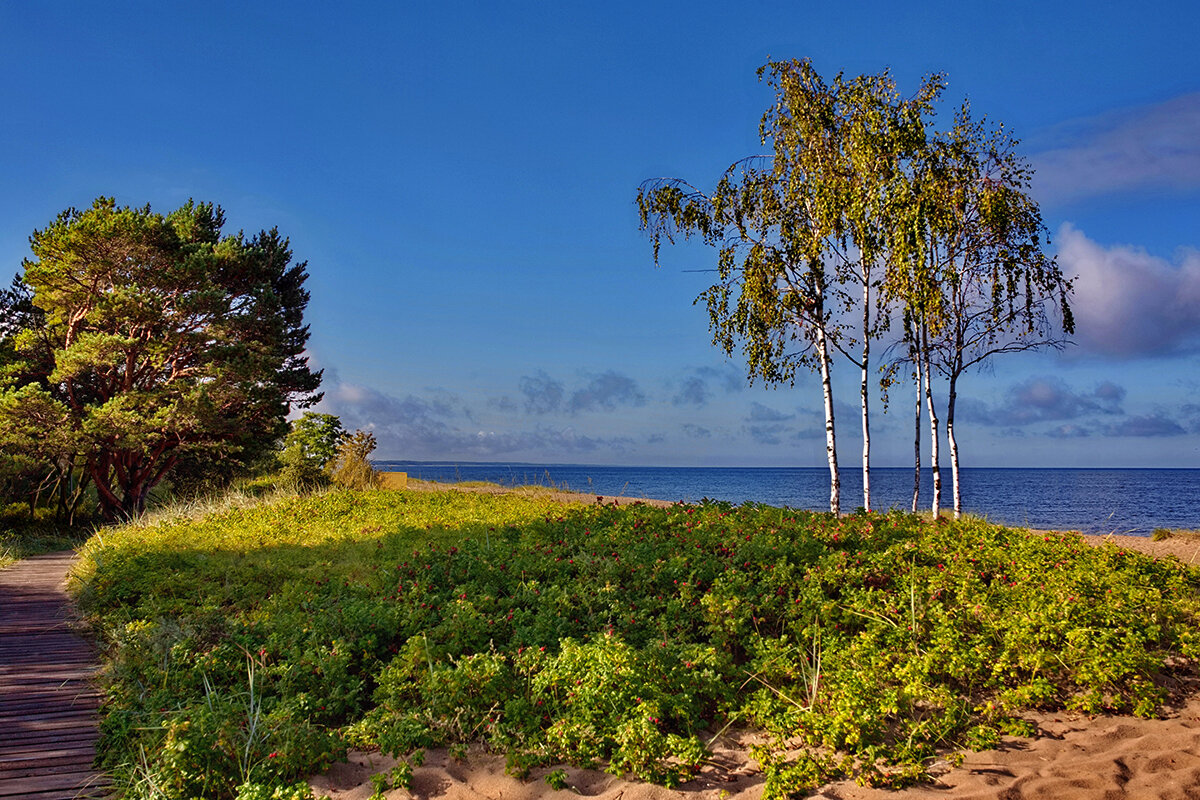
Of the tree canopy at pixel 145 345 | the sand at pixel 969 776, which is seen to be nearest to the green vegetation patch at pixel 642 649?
the sand at pixel 969 776

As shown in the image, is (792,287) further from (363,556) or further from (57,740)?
(57,740)

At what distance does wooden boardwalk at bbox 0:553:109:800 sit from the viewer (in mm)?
4238

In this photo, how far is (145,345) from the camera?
2014 cm

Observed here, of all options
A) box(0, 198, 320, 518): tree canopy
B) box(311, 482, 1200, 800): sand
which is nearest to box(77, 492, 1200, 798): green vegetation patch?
box(311, 482, 1200, 800): sand

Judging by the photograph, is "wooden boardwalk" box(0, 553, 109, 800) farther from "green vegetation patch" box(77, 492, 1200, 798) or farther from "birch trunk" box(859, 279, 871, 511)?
"birch trunk" box(859, 279, 871, 511)

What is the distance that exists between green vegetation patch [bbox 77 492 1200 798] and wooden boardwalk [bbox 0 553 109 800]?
204mm

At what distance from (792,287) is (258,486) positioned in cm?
1839

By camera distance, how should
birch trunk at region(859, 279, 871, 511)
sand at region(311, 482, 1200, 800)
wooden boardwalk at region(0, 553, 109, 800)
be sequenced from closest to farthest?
sand at region(311, 482, 1200, 800) → wooden boardwalk at region(0, 553, 109, 800) → birch trunk at region(859, 279, 871, 511)

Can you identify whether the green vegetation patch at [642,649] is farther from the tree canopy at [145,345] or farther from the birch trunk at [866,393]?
the tree canopy at [145,345]

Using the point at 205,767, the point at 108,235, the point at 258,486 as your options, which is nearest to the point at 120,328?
the point at 108,235

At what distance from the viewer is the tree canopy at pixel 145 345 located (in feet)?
61.3

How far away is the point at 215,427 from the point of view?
2097 cm

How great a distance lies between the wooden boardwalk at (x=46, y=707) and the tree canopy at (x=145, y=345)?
11.9 metres

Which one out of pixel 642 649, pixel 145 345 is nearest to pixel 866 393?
pixel 642 649
